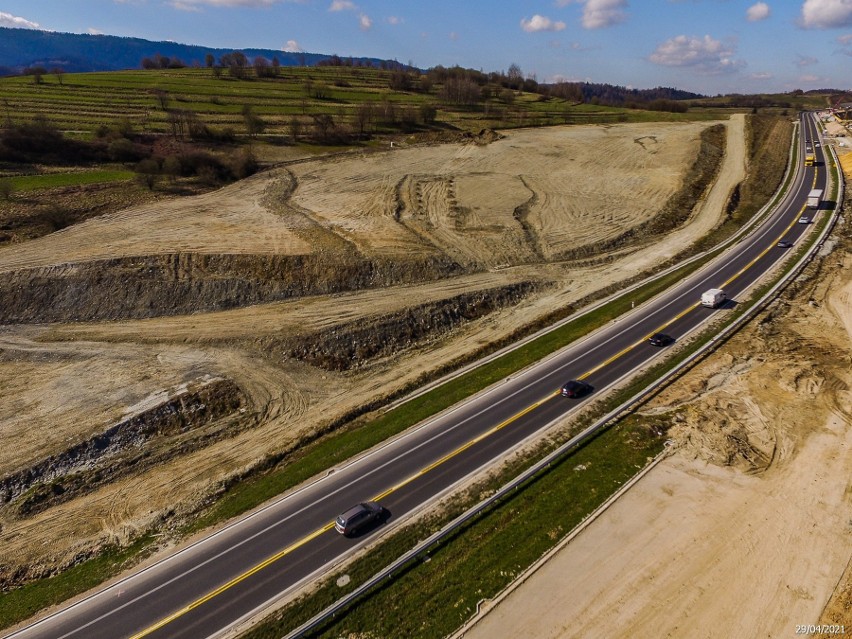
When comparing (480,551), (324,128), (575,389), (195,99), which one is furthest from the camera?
(195,99)

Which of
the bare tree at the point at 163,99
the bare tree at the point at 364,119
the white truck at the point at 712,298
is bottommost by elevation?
the white truck at the point at 712,298

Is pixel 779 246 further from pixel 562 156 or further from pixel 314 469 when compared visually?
pixel 314 469

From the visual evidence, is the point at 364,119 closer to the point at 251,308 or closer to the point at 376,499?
the point at 251,308

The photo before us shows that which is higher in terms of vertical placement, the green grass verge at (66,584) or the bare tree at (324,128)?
the bare tree at (324,128)

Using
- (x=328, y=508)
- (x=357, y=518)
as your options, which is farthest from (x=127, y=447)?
(x=357, y=518)

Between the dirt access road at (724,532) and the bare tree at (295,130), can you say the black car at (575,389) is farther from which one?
the bare tree at (295,130)

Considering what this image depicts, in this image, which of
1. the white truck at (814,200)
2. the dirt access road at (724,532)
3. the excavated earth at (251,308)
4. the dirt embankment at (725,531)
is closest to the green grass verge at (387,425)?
the excavated earth at (251,308)
